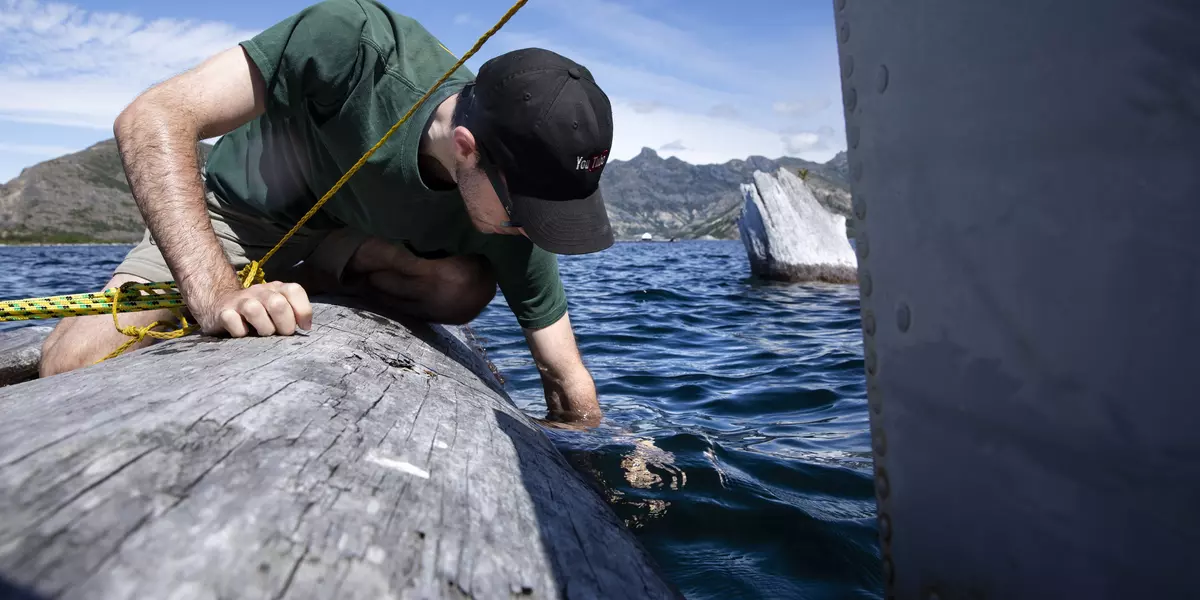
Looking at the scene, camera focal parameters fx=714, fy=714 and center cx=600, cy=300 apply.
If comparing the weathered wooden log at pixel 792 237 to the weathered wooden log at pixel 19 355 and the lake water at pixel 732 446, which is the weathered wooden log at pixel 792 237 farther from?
the weathered wooden log at pixel 19 355

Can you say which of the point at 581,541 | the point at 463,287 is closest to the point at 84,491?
the point at 581,541

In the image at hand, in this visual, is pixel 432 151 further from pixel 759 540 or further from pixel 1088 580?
pixel 1088 580

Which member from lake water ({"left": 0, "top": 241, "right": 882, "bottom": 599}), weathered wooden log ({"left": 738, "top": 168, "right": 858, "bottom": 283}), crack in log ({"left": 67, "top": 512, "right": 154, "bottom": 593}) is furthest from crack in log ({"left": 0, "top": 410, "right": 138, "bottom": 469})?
weathered wooden log ({"left": 738, "top": 168, "right": 858, "bottom": 283})

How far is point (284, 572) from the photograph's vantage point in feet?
A: 2.87

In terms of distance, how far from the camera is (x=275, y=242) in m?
3.16

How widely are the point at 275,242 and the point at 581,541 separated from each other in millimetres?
2429

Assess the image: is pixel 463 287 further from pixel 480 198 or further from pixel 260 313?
pixel 260 313

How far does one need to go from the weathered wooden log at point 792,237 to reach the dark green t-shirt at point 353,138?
37.1 ft

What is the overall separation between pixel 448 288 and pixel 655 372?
241 centimetres

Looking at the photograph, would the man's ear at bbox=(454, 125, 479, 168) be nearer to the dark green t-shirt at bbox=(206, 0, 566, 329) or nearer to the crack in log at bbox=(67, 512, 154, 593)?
the dark green t-shirt at bbox=(206, 0, 566, 329)

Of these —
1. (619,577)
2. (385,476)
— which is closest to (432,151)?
(385,476)

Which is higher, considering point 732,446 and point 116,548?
point 116,548

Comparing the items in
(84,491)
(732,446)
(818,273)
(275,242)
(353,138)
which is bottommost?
(818,273)

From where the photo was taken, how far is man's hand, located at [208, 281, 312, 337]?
75.2 inches
